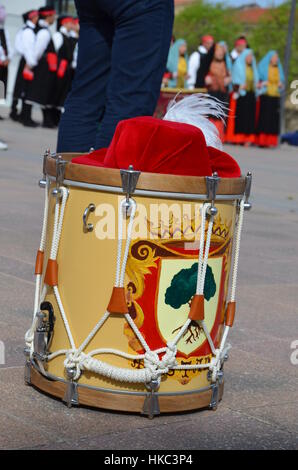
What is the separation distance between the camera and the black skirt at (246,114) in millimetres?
19094

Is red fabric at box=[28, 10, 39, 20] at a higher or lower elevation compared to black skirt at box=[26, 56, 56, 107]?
higher

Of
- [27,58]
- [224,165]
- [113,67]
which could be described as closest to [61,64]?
[27,58]

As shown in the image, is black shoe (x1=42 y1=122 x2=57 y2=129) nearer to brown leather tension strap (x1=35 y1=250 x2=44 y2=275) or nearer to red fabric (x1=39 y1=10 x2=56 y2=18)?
red fabric (x1=39 y1=10 x2=56 y2=18)

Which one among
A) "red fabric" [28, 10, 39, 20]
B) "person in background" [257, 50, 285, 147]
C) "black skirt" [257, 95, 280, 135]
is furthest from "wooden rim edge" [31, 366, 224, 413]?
"black skirt" [257, 95, 280, 135]

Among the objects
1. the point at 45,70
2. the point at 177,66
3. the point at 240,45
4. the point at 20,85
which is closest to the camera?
the point at 45,70

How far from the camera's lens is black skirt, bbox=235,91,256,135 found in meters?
19.1

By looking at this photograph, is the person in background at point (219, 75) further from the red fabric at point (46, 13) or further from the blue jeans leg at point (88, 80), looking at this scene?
the blue jeans leg at point (88, 80)

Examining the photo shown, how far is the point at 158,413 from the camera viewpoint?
9.26ft

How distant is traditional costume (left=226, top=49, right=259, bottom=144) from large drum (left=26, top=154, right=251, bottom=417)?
1627 cm

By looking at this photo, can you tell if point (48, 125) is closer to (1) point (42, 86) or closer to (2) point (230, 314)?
(1) point (42, 86)

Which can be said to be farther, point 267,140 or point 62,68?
point 267,140

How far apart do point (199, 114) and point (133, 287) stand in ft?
2.36

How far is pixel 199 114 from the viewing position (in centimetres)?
321

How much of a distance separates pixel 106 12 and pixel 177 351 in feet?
5.81
